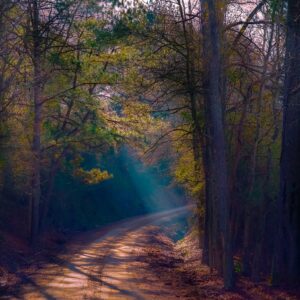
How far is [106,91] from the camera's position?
2883 cm

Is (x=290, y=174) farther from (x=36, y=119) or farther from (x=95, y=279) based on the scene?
(x=36, y=119)

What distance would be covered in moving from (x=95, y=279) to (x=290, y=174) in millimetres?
6675

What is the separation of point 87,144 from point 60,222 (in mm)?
14948

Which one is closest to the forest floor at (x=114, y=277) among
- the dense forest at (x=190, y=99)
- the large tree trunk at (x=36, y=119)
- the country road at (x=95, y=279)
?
the country road at (x=95, y=279)

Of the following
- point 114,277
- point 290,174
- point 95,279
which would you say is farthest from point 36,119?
point 290,174

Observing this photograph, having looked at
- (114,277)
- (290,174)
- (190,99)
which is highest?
(190,99)

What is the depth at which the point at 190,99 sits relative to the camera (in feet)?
69.8

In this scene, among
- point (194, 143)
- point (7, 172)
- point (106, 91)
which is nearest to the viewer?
point (194, 143)

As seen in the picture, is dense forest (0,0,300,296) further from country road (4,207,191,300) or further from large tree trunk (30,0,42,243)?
country road (4,207,191,300)

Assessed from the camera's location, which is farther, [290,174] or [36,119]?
[36,119]

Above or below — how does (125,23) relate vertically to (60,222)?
above

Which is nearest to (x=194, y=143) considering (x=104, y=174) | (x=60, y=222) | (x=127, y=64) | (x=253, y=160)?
(x=127, y=64)

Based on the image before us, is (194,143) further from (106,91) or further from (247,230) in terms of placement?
(106,91)

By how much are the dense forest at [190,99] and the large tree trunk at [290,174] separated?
33mm
